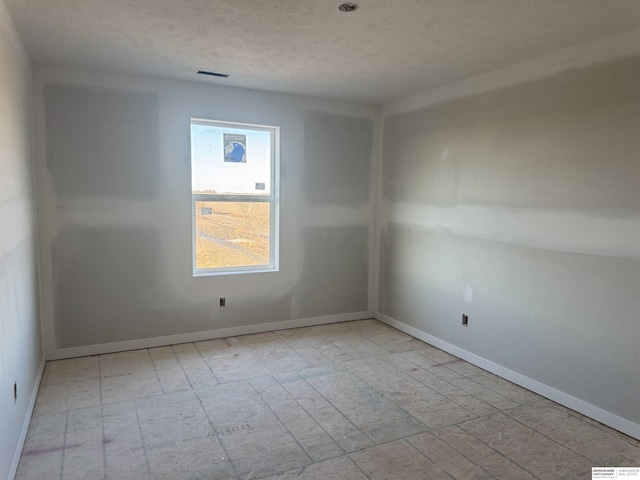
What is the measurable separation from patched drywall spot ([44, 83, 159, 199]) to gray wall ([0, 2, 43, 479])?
30cm

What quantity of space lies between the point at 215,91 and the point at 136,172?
1111 mm

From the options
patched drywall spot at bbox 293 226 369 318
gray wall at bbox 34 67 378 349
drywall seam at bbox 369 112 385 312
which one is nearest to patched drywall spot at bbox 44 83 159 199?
gray wall at bbox 34 67 378 349

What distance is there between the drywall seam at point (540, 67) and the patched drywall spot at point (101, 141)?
2681mm

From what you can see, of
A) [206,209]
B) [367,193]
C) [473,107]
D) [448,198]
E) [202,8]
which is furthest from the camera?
[367,193]

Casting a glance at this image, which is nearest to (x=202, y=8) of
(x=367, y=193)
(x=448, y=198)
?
(x=448, y=198)

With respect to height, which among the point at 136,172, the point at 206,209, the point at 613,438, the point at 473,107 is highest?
the point at 473,107

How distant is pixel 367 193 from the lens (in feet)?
17.0

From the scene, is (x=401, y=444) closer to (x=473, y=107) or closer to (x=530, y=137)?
(x=530, y=137)

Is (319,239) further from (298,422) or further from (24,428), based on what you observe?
(24,428)

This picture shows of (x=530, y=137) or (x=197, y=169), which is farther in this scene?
(x=197, y=169)

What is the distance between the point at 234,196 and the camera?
14.9ft

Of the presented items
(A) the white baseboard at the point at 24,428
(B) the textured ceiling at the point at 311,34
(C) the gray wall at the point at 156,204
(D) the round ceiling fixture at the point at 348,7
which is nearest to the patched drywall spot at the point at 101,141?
(C) the gray wall at the point at 156,204

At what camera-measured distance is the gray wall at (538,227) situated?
9.15 feet

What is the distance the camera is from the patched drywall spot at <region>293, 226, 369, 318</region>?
4.92 meters
